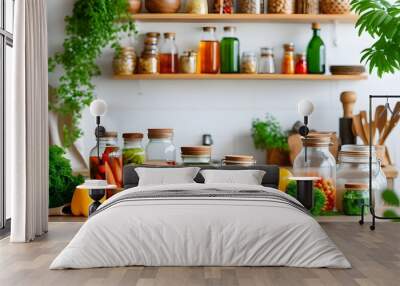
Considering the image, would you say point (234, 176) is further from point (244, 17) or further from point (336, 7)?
point (336, 7)

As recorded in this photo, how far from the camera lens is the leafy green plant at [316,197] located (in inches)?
238

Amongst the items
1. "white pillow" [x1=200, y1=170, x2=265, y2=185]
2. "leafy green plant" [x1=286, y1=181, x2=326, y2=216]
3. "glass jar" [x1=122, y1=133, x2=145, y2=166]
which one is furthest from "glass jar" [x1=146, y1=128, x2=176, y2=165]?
"leafy green plant" [x1=286, y1=181, x2=326, y2=216]

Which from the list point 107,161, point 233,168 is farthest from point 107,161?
point 233,168

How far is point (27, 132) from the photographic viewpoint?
5355 mm

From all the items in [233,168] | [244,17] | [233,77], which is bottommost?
[233,168]

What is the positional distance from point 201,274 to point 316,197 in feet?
6.99

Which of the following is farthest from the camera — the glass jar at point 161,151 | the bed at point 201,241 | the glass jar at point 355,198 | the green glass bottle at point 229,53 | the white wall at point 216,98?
the white wall at point 216,98

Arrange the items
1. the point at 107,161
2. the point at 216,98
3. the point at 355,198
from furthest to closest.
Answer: the point at 216,98 < the point at 355,198 < the point at 107,161

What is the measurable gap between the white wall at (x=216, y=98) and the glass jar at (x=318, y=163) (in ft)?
3.36

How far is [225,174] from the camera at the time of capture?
569cm

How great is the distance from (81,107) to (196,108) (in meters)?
1.04

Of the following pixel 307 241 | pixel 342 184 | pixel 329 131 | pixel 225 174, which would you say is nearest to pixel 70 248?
pixel 307 241

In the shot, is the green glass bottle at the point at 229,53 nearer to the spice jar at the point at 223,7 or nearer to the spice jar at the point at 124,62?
the spice jar at the point at 223,7

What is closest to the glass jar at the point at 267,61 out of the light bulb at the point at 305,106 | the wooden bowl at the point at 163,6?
the wooden bowl at the point at 163,6
